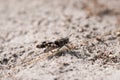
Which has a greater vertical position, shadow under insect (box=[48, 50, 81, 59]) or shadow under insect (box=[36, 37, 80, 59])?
shadow under insect (box=[36, 37, 80, 59])

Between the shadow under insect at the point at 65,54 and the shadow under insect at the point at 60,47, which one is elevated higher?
the shadow under insect at the point at 60,47

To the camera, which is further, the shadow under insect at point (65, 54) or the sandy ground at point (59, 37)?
the shadow under insect at point (65, 54)

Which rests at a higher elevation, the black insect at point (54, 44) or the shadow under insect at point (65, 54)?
the black insect at point (54, 44)

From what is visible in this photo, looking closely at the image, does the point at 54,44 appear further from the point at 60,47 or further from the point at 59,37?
the point at 59,37

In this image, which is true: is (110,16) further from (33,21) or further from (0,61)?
(0,61)
